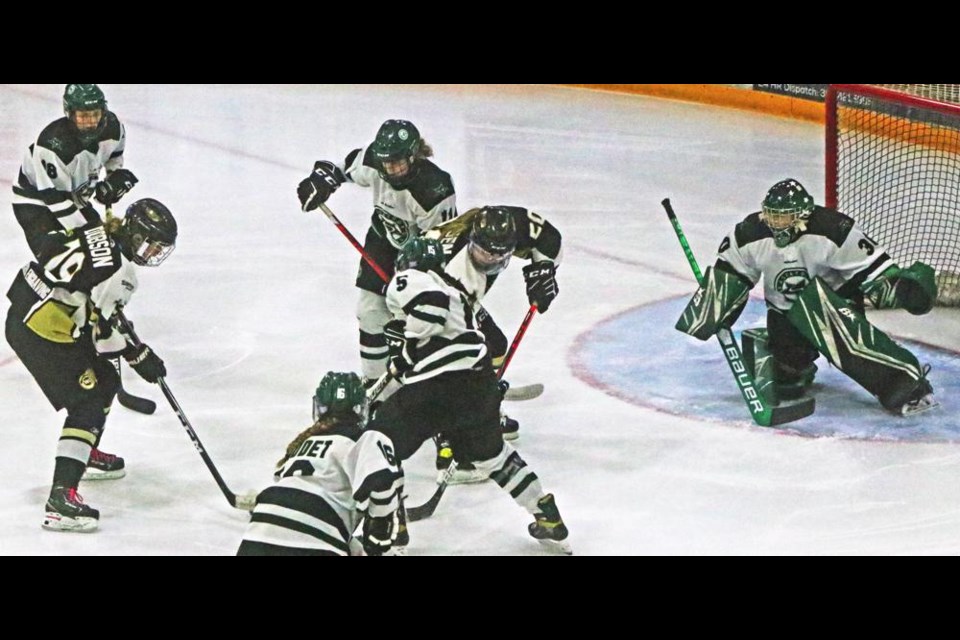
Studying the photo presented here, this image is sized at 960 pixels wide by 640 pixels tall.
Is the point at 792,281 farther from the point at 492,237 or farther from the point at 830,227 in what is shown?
the point at 492,237

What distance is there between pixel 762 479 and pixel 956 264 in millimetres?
2377

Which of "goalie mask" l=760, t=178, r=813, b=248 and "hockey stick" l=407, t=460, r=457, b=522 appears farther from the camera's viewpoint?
"goalie mask" l=760, t=178, r=813, b=248

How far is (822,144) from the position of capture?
344 inches

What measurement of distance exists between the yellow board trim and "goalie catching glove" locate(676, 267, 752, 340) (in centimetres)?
435

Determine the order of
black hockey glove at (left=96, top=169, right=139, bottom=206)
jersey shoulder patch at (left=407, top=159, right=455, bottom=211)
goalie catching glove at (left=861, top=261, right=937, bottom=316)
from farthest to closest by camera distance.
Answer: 1. black hockey glove at (left=96, top=169, right=139, bottom=206)
2. goalie catching glove at (left=861, top=261, right=937, bottom=316)
3. jersey shoulder patch at (left=407, top=159, right=455, bottom=211)

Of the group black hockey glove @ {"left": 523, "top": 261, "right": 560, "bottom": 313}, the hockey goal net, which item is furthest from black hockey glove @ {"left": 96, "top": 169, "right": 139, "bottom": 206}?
the hockey goal net

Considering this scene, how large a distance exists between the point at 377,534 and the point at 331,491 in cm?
14

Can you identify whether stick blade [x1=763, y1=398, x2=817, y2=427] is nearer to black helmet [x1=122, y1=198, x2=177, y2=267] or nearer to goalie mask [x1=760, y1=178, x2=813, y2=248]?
goalie mask [x1=760, y1=178, x2=813, y2=248]

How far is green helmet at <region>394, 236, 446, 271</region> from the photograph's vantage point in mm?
3938

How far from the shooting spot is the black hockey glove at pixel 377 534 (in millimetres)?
3580

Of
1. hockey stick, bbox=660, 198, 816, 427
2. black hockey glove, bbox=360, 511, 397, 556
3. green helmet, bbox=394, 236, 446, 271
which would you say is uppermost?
green helmet, bbox=394, 236, 446, 271

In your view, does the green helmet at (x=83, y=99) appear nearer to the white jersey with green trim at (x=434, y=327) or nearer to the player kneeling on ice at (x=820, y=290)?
the white jersey with green trim at (x=434, y=327)

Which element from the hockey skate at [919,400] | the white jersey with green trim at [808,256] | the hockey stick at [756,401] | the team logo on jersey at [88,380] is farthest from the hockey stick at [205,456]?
the hockey skate at [919,400]

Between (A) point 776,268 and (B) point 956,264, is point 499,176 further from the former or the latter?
(A) point 776,268
